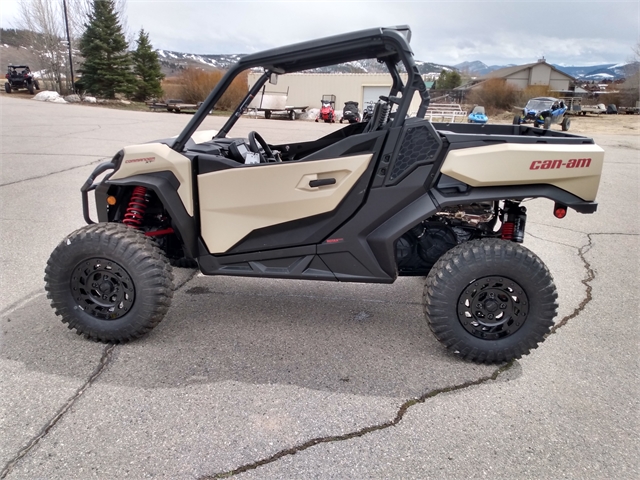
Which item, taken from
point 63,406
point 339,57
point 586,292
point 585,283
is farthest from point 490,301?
point 63,406

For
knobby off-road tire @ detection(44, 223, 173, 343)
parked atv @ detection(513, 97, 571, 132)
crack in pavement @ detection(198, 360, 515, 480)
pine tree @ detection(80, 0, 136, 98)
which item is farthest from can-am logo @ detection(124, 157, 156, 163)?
pine tree @ detection(80, 0, 136, 98)

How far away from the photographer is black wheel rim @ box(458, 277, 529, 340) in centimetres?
313

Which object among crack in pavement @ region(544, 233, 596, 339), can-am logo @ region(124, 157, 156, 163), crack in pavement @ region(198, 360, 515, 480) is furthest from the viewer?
crack in pavement @ region(544, 233, 596, 339)

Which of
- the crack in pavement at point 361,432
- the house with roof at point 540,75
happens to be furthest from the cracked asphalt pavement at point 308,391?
the house with roof at point 540,75

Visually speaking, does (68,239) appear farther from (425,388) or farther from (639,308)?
(639,308)

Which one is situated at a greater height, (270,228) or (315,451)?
(270,228)

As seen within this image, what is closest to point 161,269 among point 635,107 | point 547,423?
point 547,423

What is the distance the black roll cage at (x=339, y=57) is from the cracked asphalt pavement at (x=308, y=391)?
4.99ft

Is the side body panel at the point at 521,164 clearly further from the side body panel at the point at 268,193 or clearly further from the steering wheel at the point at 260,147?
the steering wheel at the point at 260,147

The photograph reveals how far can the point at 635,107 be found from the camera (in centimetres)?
4038

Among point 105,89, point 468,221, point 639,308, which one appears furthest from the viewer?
point 105,89

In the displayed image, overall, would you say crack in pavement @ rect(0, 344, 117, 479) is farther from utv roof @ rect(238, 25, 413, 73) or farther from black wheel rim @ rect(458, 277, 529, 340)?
black wheel rim @ rect(458, 277, 529, 340)

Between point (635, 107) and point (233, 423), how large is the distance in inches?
1887

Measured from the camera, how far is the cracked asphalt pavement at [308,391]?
2.36 meters
